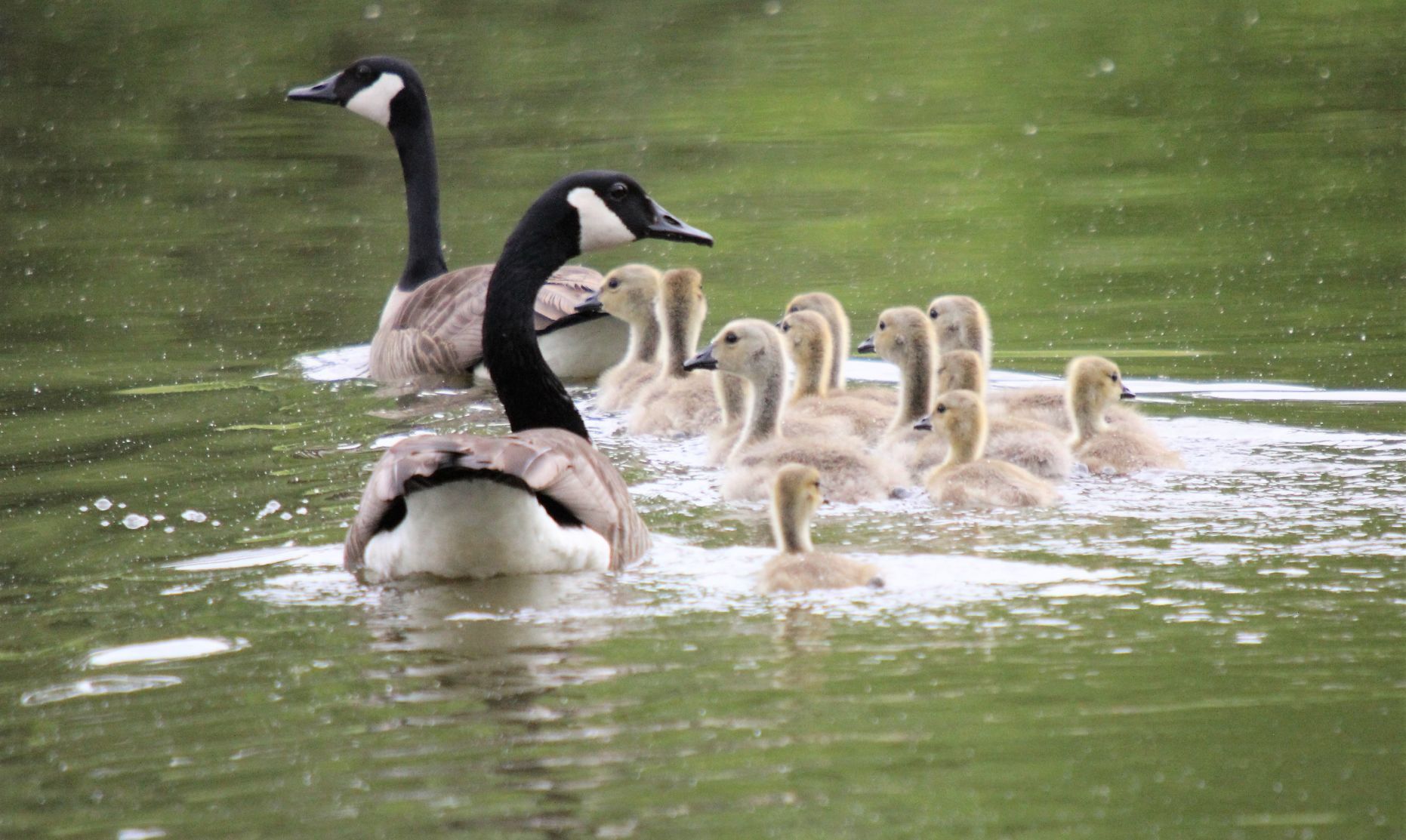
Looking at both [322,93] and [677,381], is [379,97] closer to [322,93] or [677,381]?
[322,93]

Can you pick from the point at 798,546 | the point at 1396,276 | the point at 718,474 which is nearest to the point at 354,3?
the point at 1396,276

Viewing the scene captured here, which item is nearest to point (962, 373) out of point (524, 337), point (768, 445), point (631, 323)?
point (768, 445)

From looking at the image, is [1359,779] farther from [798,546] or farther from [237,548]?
[237,548]

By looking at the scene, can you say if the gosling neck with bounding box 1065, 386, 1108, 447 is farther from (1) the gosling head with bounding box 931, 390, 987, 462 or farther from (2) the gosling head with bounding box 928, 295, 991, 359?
(2) the gosling head with bounding box 928, 295, 991, 359

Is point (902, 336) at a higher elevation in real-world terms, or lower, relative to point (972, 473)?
higher

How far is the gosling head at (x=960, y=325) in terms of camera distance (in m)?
10.5

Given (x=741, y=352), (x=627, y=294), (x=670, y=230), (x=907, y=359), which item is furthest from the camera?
(x=627, y=294)

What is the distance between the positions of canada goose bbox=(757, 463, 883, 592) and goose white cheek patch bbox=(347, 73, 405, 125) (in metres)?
7.70

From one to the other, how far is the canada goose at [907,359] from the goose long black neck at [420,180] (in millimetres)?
4677

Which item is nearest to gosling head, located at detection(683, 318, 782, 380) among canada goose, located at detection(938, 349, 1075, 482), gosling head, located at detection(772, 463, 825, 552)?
canada goose, located at detection(938, 349, 1075, 482)

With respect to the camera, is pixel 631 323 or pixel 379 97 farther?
pixel 379 97

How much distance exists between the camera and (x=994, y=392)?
10.1 metres

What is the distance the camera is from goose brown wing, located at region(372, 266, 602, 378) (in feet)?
39.3

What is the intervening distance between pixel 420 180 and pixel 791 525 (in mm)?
7625
